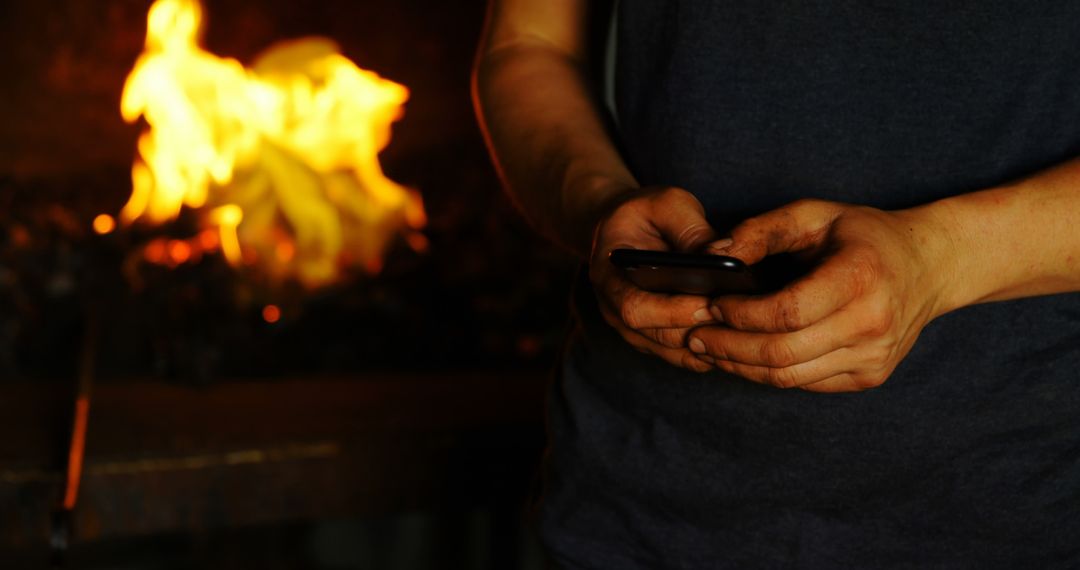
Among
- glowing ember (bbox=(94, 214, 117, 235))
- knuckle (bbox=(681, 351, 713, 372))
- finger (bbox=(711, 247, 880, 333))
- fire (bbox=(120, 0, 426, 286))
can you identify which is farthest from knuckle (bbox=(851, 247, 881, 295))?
glowing ember (bbox=(94, 214, 117, 235))

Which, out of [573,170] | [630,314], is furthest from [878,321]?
[573,170]

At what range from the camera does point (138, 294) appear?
1.66 meters

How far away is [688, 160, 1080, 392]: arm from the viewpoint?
542 millimetres

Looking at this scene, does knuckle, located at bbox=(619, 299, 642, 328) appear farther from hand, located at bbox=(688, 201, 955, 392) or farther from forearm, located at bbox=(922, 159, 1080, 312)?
forearm, located at bbox=(922, 159, 1080, 312)

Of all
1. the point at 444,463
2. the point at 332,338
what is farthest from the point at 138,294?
the point at 444,463

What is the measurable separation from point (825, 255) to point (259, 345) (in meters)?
1.23

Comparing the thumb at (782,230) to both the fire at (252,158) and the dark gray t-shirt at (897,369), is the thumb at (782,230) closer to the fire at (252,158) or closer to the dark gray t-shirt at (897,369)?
the dark gray t-shirt at (897,369)

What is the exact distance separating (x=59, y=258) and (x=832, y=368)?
1.38 metres

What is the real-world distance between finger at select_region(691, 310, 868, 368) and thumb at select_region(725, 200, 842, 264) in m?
0.04

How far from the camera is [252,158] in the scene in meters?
1.73

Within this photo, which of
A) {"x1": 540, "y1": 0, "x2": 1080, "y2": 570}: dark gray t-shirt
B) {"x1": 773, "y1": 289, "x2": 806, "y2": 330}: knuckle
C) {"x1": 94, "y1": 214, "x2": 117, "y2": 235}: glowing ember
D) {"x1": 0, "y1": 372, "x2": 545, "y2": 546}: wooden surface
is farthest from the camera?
{"x1": 94, "y1": 214, "x2": 117, "y2": 235}: glowing ember

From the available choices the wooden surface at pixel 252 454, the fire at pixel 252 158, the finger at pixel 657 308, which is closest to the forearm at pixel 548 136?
the finger at pixel 657 308

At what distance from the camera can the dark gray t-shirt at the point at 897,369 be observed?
66 centimetres

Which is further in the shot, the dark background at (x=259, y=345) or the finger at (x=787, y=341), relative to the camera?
the dark background at (x=259, y=345)
